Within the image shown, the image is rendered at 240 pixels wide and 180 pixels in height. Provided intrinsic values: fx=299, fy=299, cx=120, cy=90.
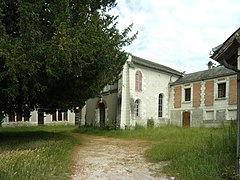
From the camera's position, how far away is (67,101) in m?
15.7

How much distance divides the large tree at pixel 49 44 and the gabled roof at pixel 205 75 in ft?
55.9

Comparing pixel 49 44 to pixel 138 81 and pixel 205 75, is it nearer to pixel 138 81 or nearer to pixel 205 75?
pixel 138 81

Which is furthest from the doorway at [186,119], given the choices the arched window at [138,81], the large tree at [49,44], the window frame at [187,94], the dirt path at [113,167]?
the large tree at [49,44]

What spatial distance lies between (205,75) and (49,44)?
22560mm

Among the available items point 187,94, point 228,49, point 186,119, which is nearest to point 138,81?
point 187,94

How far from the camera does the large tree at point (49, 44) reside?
34.7 feet

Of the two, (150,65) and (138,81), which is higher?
(150,65)

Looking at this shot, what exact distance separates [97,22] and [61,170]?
5845 mm

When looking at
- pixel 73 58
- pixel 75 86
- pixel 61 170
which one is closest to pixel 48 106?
pixel 75 86

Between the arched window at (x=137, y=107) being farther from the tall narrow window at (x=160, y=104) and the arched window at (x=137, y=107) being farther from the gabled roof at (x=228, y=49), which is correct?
the gabled roof at (x=228, y=49)

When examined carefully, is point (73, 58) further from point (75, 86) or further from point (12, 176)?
point (12, 176)

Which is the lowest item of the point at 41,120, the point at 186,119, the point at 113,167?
the point at 41,120

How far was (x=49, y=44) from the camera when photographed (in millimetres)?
11055

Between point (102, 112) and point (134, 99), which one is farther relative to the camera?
point (102, 112)
